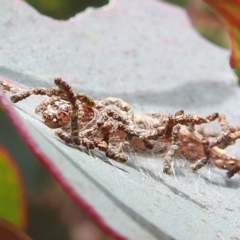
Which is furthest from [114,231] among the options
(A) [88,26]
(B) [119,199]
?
(A) [88,26]

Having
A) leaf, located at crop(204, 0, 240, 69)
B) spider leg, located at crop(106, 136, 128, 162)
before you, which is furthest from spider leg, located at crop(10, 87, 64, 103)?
leaf, located at crop(204, 0, 240, 69)

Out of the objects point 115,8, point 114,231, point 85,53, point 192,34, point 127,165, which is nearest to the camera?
point 114,231

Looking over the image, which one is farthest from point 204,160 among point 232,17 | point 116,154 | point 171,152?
point 232,17

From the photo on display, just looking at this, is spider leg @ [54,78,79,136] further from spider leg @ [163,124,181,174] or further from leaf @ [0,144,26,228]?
leaf @ [0,144,26,228]

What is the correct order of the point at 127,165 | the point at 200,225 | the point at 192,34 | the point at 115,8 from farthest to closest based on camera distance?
the point at 192,34, the point at 115,8, the point at 127,165, the point at 200,225

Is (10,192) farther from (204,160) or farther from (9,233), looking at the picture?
(204,160)

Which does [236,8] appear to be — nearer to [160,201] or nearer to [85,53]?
[85,53]

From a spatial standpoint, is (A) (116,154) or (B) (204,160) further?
(B) (204,160)
